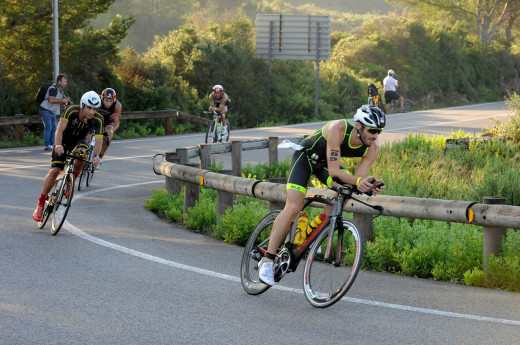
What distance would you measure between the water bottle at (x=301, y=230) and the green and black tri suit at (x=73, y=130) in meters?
4.77

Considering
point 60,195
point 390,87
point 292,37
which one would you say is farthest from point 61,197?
point 292,37

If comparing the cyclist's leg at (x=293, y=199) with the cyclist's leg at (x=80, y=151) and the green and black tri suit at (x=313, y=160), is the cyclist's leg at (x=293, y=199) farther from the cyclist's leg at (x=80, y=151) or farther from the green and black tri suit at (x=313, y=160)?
the cyclist's leg at (x=80, y=151)

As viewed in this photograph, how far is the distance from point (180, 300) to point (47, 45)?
72.6ft

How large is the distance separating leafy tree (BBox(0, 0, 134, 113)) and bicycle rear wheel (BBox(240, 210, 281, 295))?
20.8 m

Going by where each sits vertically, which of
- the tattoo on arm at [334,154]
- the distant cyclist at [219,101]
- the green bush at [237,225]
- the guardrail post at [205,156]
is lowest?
the green bush at [237,225]

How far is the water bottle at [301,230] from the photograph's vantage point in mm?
7898

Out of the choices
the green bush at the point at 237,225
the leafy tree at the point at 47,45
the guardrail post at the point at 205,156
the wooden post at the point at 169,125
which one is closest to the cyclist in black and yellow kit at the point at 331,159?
the green bush at the point at 237,225

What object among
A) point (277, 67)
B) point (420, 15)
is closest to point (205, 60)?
point (277, 67)

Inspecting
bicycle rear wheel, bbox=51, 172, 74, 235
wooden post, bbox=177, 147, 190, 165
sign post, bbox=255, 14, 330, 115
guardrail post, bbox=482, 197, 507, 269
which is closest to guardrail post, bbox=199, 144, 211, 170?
wooden post, bbox=177, 147, 190, 165

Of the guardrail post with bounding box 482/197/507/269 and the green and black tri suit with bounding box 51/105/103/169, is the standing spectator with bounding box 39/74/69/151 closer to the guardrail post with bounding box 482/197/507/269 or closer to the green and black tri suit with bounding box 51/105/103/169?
the green and black tri suit with bounding box 51/105/103/169

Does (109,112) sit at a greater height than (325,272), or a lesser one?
greater

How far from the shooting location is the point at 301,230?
794cm

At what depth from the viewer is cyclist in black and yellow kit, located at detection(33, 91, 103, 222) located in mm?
11406

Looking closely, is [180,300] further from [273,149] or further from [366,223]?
[273,149]
